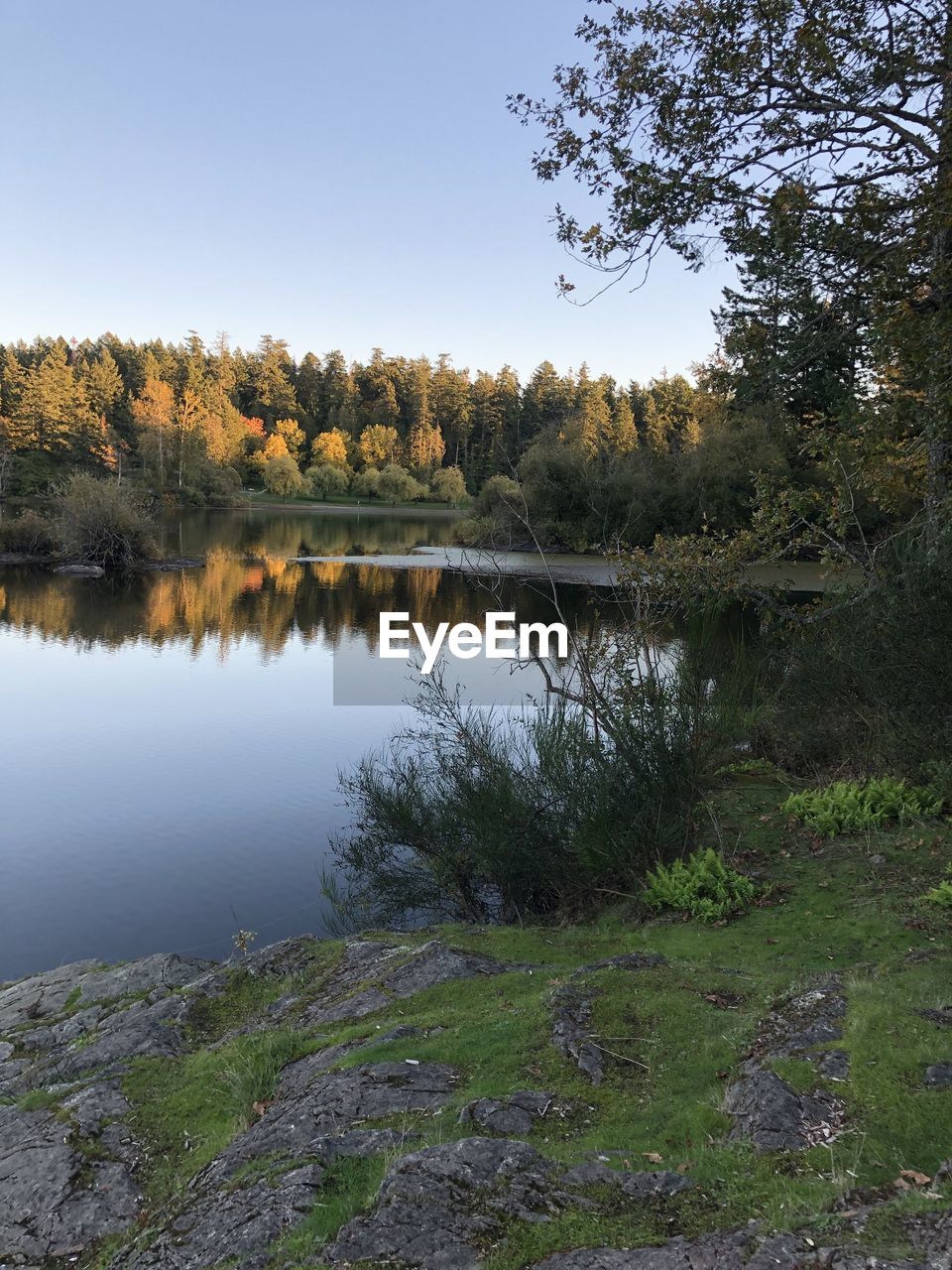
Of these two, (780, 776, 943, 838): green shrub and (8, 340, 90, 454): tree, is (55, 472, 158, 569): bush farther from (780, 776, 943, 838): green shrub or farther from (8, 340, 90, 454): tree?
(8, 340, 90, 454): tree

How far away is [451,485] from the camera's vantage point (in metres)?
101

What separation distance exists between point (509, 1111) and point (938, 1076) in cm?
153

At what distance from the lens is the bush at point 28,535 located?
1833 inches

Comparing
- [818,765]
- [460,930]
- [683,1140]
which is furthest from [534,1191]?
[818,765]

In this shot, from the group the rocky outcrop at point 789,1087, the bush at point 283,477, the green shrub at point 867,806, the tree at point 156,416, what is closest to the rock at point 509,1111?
the rocky outcrop at point 789,1087

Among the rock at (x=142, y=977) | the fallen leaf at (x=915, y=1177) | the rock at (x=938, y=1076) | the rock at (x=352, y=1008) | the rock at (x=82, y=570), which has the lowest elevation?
the rock at (x=142, y=977)

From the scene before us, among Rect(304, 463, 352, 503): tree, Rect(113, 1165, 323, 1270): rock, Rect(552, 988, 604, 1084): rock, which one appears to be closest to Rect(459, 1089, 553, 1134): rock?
Rect(552, 988, 604, 1084): rock

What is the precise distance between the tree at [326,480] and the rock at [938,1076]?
103m

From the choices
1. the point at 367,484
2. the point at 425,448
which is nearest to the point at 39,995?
the point at 367,484

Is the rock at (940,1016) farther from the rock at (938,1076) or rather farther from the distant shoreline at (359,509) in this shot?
the distant shoreline at (359,509)

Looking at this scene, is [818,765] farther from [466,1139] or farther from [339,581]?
[339,581]

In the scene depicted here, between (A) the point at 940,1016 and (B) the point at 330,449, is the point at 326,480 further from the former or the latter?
(A) the point at 940,1016

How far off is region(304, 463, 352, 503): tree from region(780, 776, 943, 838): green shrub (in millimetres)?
97982

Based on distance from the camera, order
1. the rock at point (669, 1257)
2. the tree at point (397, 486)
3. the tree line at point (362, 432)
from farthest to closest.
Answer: the tree at point (397, 486) < the tree line at point (362, 432) < the rock at point (669, 1257)
